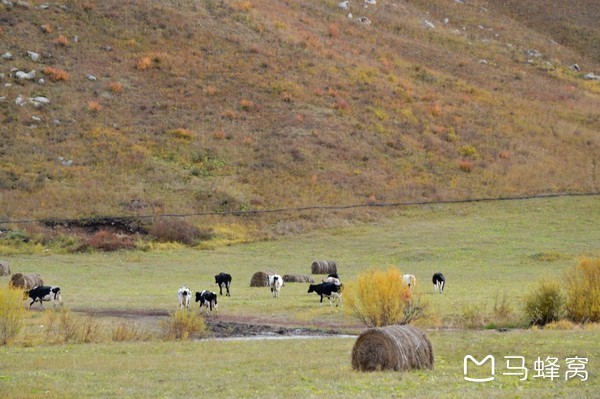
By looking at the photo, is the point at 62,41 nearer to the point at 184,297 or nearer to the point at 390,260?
the point at 390,260

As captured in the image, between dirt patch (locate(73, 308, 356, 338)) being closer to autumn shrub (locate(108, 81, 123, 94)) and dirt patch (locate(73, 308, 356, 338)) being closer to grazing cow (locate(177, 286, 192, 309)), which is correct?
grazing cow (locate(177, 286, 192, 309))

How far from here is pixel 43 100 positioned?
7812 centimetres

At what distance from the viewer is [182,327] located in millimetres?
28266

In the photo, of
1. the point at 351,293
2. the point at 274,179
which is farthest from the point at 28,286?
the point at 274,179

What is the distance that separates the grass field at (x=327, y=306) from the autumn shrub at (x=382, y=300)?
1.14m

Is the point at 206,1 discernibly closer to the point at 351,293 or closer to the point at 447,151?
the point at 447,151

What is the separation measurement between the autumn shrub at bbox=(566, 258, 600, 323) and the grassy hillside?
38.7 meters

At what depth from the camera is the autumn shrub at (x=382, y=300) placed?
28203mm

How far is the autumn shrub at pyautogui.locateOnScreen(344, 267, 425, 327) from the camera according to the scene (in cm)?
2820

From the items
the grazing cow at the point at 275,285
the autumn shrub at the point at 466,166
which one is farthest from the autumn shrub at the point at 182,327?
the autumn shrub at the point at 466,166

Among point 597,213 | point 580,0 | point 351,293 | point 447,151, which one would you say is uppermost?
point 580,0

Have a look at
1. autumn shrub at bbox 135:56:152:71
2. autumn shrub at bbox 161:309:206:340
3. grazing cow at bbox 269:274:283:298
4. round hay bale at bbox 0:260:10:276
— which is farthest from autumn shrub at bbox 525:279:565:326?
autumn shrub at bbox 135:56:152:71

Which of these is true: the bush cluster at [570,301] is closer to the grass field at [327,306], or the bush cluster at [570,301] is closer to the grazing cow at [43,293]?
the grass field at [327,306]

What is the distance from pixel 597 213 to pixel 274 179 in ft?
73.0
